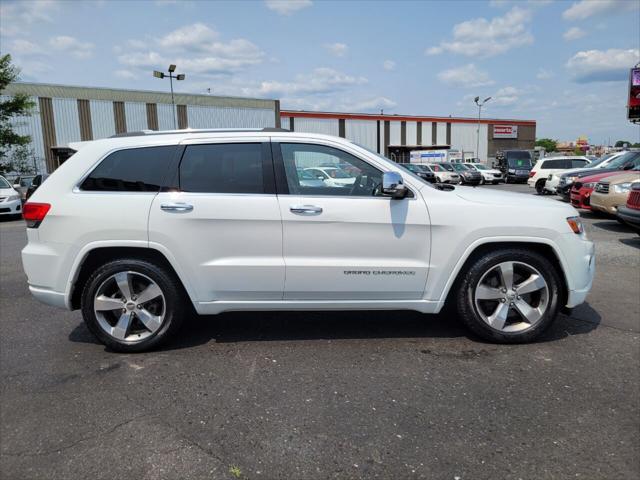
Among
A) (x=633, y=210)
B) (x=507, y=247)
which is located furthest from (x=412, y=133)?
(x=507, y=247)

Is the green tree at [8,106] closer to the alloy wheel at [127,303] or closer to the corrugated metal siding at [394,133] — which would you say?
the alloy wheel at [127,303]

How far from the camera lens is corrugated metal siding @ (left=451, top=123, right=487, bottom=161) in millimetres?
71812

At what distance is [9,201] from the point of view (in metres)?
16.4

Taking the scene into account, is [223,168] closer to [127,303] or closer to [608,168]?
[127,303]

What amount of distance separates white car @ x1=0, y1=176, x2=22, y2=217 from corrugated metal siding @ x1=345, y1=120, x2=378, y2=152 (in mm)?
45721

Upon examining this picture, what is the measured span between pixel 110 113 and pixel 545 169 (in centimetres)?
3816

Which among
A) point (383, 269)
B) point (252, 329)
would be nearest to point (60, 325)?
point (252, 329)

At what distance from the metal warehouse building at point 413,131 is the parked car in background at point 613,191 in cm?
4432

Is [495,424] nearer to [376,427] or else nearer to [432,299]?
[376,427]

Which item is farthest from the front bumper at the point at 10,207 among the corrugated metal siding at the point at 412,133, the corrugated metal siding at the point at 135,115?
the corrugated metal siding at the point at 412,133

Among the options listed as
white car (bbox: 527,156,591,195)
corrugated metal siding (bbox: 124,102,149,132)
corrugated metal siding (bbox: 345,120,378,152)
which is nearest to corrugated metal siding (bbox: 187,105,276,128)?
corrugated metal siding (bbox: 124,102,149,132)

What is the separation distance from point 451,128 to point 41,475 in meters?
73.2

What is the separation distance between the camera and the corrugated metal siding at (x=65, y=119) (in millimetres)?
42625

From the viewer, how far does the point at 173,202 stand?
12.7ft
